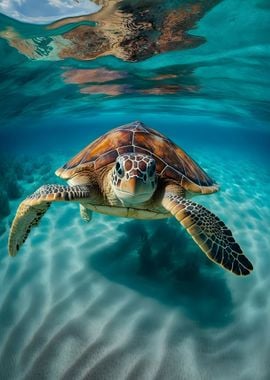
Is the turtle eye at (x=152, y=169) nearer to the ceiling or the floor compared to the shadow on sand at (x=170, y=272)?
nearer to the ceiling

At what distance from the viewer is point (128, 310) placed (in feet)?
13.2

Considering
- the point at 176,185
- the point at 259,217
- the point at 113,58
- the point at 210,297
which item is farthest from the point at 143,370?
the point at 113,58

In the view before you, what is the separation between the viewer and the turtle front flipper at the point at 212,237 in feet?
9.62

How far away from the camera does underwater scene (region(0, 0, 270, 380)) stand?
3246 mm

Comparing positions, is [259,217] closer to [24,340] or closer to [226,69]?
[226,69]

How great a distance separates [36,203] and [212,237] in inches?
93.5

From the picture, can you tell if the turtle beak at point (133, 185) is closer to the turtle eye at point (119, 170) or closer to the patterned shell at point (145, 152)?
the turtle eye at point (119, 170)

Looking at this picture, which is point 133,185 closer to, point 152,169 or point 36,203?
point 152,169

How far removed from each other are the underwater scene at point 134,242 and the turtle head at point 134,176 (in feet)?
0.06

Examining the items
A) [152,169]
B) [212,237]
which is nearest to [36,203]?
[152,169]

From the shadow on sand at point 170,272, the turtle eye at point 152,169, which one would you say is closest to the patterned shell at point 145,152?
the turtle eye at point 152,169

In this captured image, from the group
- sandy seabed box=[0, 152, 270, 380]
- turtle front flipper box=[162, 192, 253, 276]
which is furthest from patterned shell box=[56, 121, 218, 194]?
sandy seabed box=[0, 152, 270, 380]

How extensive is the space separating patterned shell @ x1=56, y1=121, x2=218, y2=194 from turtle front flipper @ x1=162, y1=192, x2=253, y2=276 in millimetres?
943

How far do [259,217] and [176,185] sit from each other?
550 centimetres
